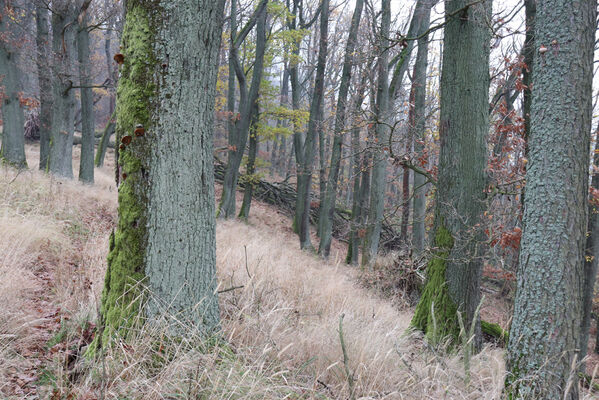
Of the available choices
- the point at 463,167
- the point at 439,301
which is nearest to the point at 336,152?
the point at 463,167

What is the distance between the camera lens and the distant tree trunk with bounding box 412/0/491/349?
4.86 meters

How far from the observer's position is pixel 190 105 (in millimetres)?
2715

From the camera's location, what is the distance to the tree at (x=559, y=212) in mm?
2951

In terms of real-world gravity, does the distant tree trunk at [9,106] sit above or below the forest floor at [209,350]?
above

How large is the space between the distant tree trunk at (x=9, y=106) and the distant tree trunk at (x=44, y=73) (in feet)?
2.27

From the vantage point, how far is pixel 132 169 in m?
2.69

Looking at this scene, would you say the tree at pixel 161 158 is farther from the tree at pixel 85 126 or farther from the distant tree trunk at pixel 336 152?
the tree at pixel 85 126

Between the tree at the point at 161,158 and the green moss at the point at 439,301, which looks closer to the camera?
the tree at the point at 161,158

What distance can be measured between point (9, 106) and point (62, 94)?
1362 mm

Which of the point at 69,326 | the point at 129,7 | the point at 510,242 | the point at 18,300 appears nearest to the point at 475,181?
the point at 510,242

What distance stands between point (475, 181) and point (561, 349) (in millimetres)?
2383

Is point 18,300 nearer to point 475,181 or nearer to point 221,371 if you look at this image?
point 221,371

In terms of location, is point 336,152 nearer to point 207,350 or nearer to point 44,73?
point 44,73

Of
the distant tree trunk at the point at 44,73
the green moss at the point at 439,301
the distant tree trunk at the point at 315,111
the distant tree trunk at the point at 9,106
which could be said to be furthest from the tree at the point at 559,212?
the distant tree trunk at the point at 9,106
